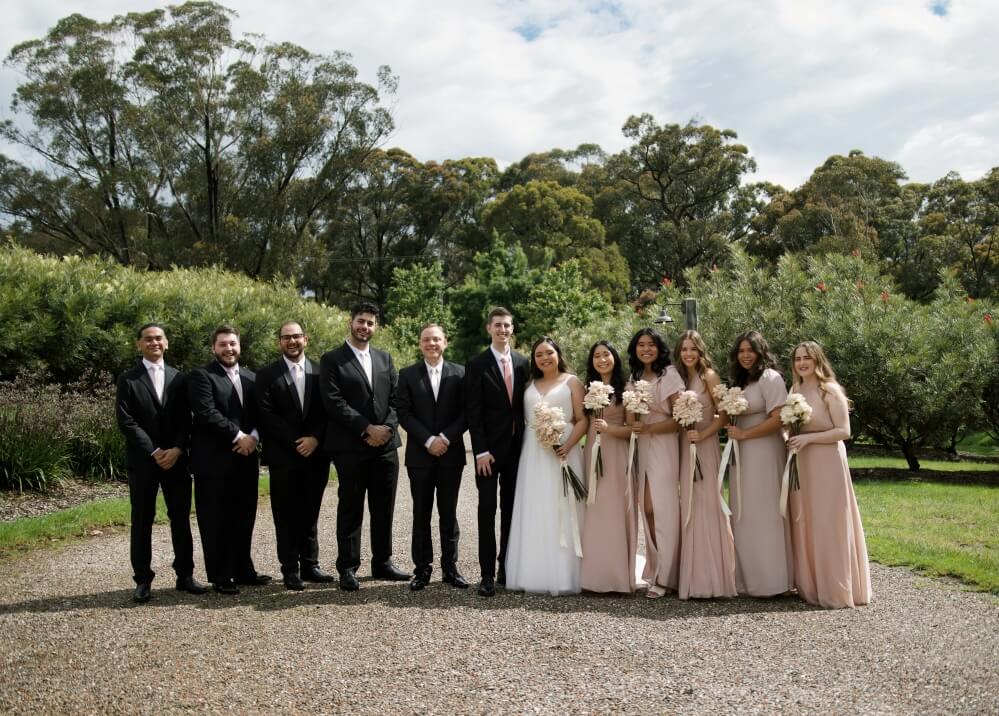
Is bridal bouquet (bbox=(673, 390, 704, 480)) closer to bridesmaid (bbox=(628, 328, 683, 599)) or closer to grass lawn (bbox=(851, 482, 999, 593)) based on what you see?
bridesmaid (bbox=(628, 328, 683, 599))

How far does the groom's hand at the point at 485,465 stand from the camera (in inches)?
267

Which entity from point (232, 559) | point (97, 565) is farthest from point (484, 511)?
point (97, 565)

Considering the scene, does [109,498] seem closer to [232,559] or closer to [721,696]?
[232,559]

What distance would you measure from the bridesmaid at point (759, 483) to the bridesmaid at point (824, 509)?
0.50 ft

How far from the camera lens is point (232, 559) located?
22.3 ft

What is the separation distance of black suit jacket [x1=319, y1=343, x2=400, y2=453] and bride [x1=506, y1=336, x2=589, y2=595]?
121cm

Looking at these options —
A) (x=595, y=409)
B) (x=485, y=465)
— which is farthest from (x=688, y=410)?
(x=485, y=465)

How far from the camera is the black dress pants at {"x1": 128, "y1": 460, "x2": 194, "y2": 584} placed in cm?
643

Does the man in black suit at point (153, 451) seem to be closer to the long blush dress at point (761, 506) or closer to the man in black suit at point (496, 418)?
the man in black suit at point (496, 418)

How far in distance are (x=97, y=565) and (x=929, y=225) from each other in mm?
41165

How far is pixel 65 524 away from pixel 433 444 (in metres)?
5.17

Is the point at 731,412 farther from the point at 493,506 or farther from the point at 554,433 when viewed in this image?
the point at 493,506

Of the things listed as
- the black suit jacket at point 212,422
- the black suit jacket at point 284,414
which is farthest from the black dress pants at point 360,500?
the black suit jacket at point 212,422

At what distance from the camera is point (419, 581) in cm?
669
